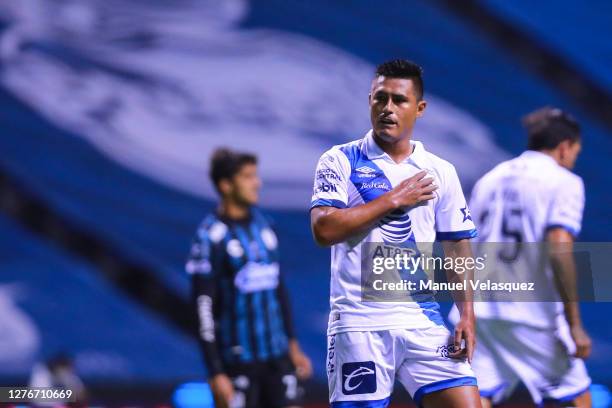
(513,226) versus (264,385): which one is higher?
(513,226)

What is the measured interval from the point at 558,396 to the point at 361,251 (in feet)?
5.91

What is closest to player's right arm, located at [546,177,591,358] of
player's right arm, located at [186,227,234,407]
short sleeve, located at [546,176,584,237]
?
short sleeve, located at [546,176,584,237]

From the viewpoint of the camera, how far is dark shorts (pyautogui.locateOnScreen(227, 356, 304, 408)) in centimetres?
563

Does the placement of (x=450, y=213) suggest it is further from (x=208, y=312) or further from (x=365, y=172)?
(x=208, y=312)

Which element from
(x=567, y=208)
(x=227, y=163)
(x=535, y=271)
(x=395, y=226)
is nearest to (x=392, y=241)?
(x=395, y=226)

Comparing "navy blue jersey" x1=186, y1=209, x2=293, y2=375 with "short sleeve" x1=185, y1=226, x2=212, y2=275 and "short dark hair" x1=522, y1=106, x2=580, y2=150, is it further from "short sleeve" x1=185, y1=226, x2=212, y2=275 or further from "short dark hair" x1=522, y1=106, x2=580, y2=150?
"short dark hair" x1=522, y1=106, x2=580, y2=150

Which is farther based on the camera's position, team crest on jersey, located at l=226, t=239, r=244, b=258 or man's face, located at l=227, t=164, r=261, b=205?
man's face, located at l=227, t=164, r=261, b=205

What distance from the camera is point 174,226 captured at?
10570mm

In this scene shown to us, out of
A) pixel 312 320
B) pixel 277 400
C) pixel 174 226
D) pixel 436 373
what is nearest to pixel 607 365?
pixel 312 320

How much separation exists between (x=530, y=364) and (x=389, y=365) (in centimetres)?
158

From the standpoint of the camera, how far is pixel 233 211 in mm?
5922

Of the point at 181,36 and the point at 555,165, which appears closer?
the point at 555,165

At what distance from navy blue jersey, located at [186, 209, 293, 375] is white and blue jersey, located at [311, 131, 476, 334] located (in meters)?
1.69

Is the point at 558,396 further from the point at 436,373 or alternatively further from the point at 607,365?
the point at 607,365
